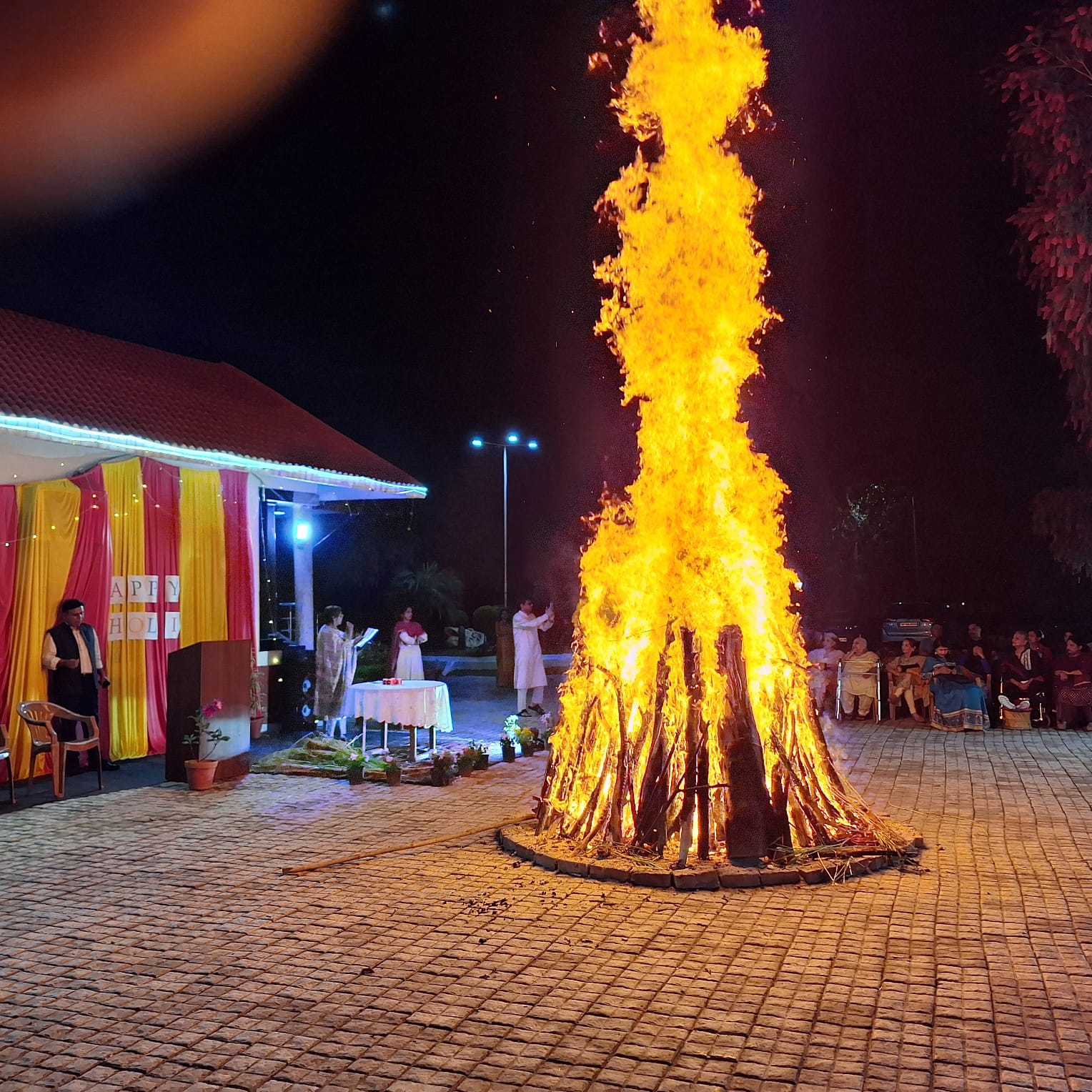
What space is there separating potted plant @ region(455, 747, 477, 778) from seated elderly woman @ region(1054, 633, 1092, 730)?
9214 millimetres

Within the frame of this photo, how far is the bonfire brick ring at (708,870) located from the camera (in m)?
6.75

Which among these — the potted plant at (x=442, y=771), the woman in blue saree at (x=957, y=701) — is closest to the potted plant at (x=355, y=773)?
the potted plant at (x=442, y=771)

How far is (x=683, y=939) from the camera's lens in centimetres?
569

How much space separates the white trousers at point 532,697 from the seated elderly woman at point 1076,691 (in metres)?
8.14

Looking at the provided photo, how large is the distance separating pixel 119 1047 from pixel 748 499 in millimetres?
6108

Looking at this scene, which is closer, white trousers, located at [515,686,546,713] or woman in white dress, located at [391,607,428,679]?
woman in white dress, located at [391,607,428,679]

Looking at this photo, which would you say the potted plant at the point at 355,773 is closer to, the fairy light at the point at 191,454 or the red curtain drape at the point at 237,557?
the red curtain drape at the point at 237,557

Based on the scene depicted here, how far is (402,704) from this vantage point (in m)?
12.1

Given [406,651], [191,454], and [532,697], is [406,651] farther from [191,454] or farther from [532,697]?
[191,454]

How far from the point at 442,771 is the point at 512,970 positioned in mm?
5790

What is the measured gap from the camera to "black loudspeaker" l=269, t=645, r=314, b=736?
1564 cm

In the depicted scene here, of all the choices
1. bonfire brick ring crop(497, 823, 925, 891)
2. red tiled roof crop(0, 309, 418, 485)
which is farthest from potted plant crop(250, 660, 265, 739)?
bonfire brick ring crop(497, 823, 925, 891)

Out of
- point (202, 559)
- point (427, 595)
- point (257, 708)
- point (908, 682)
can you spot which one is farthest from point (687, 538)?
point (427, 595)

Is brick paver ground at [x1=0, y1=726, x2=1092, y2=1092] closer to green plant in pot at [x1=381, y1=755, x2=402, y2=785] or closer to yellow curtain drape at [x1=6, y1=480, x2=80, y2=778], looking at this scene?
green plant in pot at [x1=381, y1=755, x2=402, y2=785]
